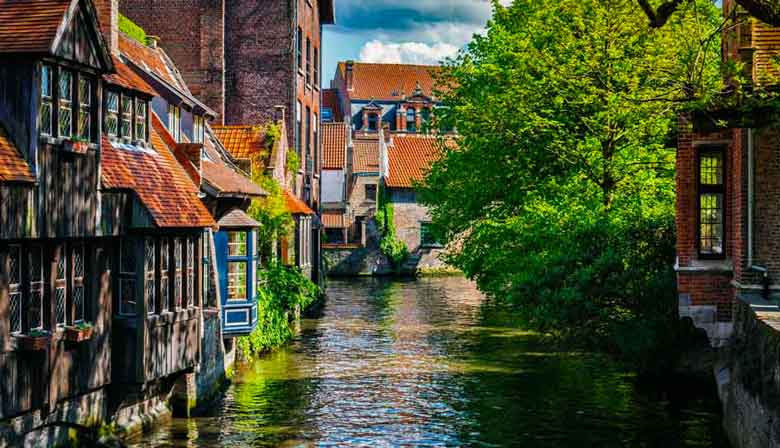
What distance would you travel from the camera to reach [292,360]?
93.1 feet

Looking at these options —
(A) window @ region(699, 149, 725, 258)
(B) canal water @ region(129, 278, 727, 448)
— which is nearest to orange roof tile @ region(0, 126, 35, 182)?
(B) canal water @ region(129, 278, 727, 448)

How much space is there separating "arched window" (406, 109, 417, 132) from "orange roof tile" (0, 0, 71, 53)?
3157 inches

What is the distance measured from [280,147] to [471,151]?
24.2ft

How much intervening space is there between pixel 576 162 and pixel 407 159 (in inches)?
1652

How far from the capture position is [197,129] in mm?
25734

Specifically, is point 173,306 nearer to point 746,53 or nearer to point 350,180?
point 746,53

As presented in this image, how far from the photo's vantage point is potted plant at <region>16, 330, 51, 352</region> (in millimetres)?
14211

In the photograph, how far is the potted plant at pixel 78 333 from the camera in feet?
50.6

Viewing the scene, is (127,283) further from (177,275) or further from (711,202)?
(711,202)

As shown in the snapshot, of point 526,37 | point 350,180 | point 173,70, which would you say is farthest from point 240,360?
point 350,180

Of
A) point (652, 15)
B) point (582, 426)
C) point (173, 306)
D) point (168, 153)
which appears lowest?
point (582, 426)

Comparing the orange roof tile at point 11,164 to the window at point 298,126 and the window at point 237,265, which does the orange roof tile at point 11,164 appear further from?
the window at point 298,126

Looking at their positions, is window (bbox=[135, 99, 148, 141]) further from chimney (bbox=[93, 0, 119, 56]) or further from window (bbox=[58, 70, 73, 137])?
window (bbox=[58, 70, 73, 137])

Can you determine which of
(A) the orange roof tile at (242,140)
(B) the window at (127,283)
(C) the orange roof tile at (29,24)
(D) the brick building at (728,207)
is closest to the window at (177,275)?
(B) the window at (127,283)
